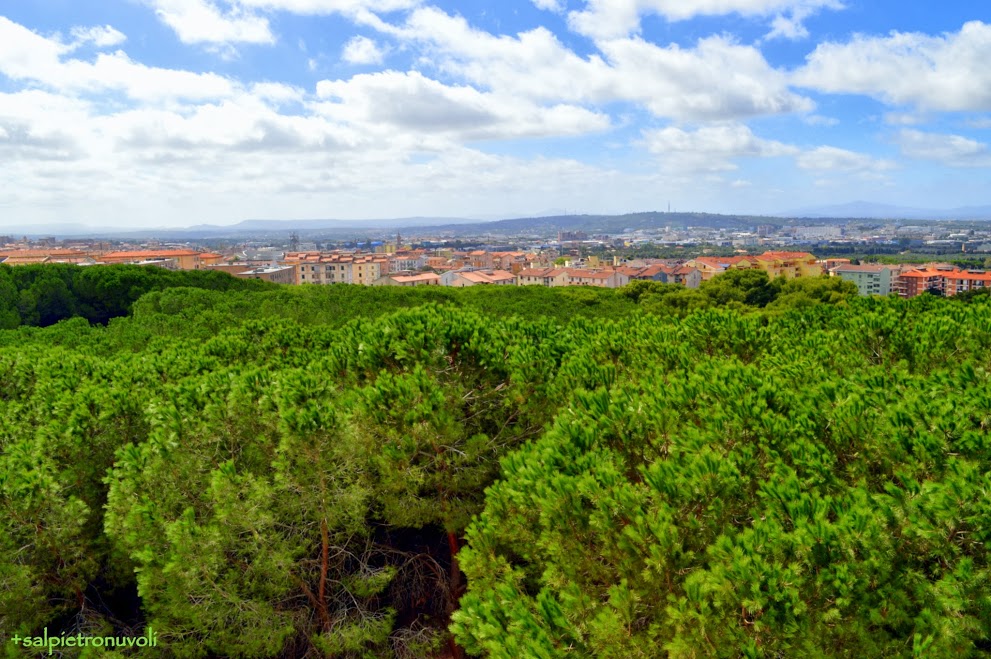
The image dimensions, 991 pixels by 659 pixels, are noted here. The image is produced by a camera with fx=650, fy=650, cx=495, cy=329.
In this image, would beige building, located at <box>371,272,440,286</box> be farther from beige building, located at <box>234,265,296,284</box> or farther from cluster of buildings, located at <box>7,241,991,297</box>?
beige building, located at <box>234,265,296,284</box>

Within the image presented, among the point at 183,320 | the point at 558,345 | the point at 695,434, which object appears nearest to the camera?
the point at 695,434

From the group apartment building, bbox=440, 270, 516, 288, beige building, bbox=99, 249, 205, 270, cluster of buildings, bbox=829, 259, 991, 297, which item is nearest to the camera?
cluster of buildings, bbox=829, 259, 991, 297

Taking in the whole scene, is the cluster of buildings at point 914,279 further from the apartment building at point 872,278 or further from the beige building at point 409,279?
the beige building at point 409,279

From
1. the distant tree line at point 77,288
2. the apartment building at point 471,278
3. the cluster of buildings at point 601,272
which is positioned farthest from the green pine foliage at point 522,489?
the apartment building at point 471,278

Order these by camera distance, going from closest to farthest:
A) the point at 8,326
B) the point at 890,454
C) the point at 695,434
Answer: the point at 890,454, the point at 695,434, the point at 8,326

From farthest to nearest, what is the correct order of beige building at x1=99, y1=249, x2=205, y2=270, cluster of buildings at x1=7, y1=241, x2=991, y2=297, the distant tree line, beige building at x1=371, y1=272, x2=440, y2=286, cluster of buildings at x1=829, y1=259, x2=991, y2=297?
beige building at x1=99, y1=249, x2=205, y2=270, beige building at x1=371, y1=272, x2=440, y2=286, cluster of buildings at x1=7, y1=241, x2=991, y2=297, cluster of buildings at x1=829, y1=259, x2=991, y2=297, the distant tree line

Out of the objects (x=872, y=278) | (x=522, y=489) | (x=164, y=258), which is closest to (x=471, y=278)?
(x=164, y=258)

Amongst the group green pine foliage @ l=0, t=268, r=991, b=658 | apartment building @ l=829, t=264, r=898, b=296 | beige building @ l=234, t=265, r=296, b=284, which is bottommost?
apartment building @ l=829, t=264, r=898, b=296

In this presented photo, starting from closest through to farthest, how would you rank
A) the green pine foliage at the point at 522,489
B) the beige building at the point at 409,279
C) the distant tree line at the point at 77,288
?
the green pine foliage at the point at 522,489, the distant tree line at the point at 77,288, the beige building at the point at 409,279

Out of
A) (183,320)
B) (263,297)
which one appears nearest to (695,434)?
(183,320)

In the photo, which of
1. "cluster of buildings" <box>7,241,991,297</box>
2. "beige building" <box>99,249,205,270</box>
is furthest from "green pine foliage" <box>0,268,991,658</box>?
"beige building" <box>99,249,205,270</box>

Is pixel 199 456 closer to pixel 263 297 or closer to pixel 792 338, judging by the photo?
pixel 792 338
